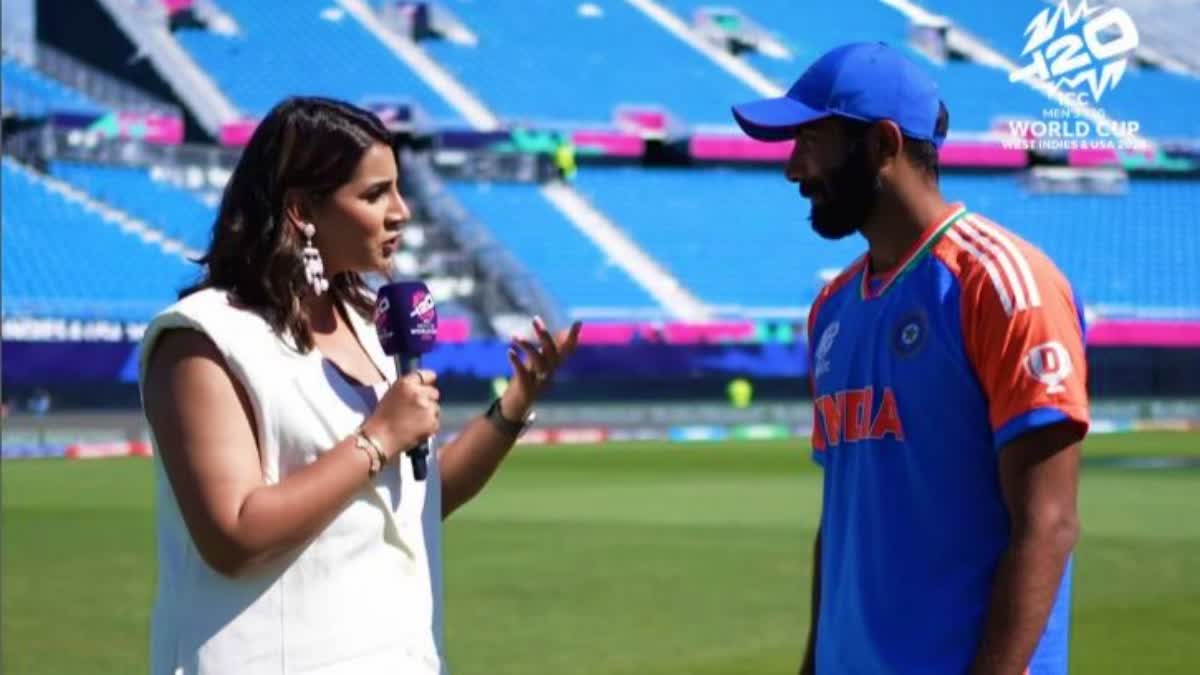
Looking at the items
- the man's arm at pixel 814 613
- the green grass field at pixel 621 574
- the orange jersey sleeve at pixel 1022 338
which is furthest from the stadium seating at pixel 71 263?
the orange jersey sleeve at pixel 1022 338

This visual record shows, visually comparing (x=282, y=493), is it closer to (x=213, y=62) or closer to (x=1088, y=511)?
(x=1088, y=511)

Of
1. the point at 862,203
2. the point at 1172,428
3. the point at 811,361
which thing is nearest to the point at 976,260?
the point at 862,203

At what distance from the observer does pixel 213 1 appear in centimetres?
5075

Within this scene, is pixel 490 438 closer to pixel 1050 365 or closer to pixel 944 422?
pixel 944 422

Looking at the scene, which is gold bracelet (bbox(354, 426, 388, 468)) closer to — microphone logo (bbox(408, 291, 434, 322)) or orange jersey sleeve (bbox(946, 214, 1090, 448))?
microphone logo (bbox(408, 291, 434, 322))

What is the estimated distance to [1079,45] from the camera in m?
18.8

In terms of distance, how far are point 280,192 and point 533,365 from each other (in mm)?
722

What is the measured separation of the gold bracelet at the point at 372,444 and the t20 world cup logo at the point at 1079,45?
15.2 meters

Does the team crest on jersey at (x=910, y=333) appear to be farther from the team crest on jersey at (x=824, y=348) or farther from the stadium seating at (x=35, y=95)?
the stadium seating at (x=35, y=95)

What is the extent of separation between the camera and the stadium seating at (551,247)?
44.2m

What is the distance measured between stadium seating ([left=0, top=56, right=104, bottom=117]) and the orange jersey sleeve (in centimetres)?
4204

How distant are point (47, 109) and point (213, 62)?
5.85 m

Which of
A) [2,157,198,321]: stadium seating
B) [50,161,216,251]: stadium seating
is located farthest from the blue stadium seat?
[2,157,198,321]: stadium seating

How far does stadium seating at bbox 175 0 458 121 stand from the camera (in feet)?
156
